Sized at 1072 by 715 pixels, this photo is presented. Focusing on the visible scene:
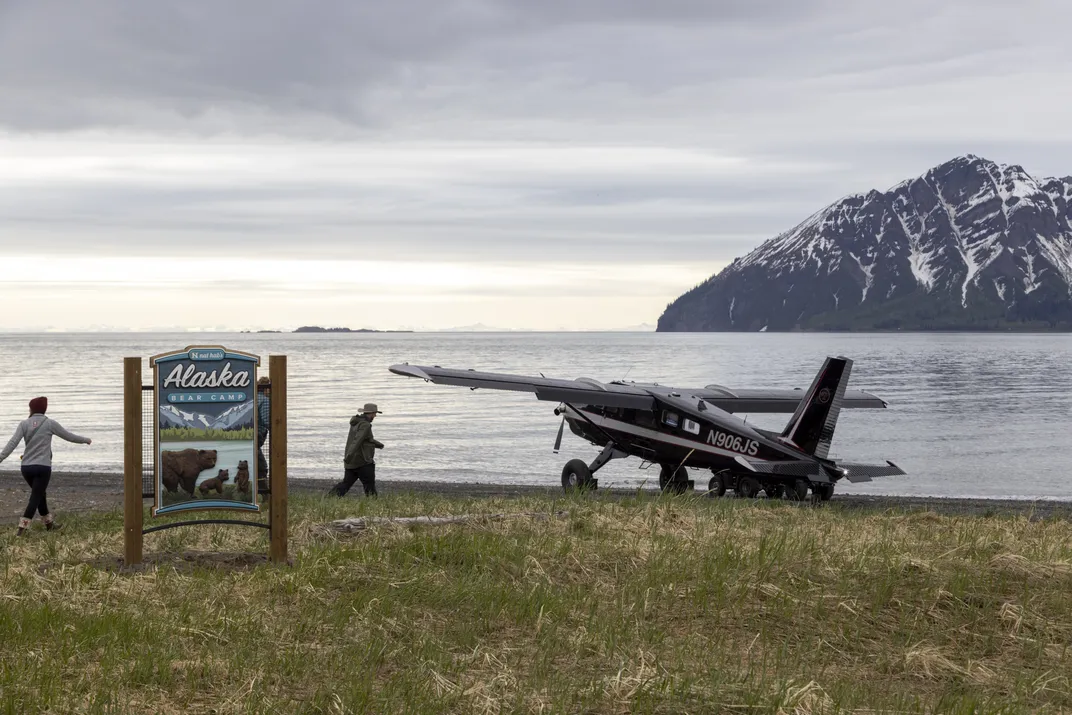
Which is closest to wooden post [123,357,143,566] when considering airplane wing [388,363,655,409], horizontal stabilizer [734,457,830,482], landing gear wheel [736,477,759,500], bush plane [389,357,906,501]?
bush plane [389,357,906,501]

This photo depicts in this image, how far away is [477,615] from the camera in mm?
8023

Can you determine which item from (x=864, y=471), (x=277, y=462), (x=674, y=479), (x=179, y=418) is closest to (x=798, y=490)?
(x=864, y=471)

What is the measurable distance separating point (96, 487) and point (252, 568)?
15682 millimetres

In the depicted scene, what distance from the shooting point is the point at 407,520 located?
11.6m

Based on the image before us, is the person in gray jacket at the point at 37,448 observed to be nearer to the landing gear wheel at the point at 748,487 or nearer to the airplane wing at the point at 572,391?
the airplane wing at the point at 572,391

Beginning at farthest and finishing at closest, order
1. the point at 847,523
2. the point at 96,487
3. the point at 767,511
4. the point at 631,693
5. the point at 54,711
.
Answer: the point at 96,487 < the point at 767,511 < the point at 847,523 < the point at 631,693 < the point at 54,711

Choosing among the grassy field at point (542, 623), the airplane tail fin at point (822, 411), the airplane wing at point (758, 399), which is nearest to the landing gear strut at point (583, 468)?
the airplane wing at point (758, 399)

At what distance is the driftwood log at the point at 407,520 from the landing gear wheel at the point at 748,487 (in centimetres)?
914

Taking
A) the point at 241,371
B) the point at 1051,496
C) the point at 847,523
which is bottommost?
the point at 1051,496

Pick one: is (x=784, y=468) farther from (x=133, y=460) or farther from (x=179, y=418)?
(x=133, y=460)

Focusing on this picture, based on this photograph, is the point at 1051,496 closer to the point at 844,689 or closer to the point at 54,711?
the point at 844,689

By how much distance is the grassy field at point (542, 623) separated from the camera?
6.23 m

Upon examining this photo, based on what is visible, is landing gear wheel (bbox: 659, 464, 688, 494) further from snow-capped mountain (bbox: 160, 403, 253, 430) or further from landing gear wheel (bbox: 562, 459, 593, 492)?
snow-capped mountain (bbox: 160, 403, 253, 430)

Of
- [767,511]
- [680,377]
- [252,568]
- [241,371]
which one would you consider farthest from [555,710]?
[680,377]
